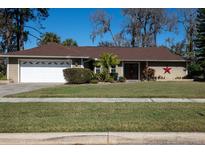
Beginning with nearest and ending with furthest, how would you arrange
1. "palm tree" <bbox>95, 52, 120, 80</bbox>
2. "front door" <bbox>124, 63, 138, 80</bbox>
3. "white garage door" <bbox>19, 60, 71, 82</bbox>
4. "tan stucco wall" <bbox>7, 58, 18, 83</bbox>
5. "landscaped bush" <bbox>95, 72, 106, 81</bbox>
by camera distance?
"tan stucco wall" <bbox>7, 58, 18, 83</bbox>, "white garage door" <bbox>19, 60, 71, 82</bbox>, "landscaped bush" <bbox>95, 72, 106, 81</bbox>, "palm tree" <bbox>95, 52, 120, 80</bbox>, "front door" <bbox>124, 63, 138, 80</bbox>

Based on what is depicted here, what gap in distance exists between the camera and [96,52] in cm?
3250

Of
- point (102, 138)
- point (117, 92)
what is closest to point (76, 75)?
point (117, 92)

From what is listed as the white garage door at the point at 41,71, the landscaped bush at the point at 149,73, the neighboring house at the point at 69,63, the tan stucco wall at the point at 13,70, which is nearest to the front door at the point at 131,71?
the neighboring house at the point at 69,63

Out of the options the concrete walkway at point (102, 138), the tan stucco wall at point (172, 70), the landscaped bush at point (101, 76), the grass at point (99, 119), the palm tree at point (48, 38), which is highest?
the palm tree at point (48, 38)

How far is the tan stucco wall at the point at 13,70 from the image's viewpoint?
25828mm

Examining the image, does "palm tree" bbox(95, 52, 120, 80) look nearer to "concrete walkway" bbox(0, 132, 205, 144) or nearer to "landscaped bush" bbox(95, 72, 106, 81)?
"landscaped bush" bbox(95, 72, 106, 81)

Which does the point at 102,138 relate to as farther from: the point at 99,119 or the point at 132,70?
the point at 132,70

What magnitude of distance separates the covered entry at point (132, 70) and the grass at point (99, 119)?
21.7m

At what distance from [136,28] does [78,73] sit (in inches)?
1097

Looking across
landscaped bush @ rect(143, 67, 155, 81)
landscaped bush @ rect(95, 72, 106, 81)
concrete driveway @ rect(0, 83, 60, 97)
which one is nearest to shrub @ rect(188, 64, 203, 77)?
landscaped bush @ rect(143, 67, 155, 81)

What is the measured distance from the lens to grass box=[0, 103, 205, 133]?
6.54 meters

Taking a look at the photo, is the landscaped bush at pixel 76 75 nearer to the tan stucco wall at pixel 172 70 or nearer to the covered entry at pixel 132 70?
the covered entry at pixel 132 70

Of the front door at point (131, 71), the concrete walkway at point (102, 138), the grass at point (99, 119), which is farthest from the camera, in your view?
the front door at point (131, 71)

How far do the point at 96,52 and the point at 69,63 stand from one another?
6.77 meters
